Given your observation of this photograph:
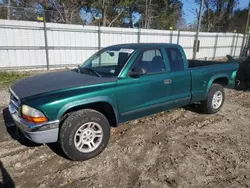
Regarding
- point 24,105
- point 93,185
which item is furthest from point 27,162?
point 93,185

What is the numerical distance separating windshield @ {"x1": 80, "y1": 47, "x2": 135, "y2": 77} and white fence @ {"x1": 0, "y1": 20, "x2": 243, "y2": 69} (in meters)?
7.03

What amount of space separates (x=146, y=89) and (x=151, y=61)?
0.62 meters

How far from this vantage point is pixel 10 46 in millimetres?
9148

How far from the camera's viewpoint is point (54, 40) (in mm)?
10219

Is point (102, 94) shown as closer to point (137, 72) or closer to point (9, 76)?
point (137, 72)

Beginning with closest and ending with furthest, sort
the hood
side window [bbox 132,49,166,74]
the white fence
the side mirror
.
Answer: the hood, the side mirror, side window [bbox 132,49,166,74], the white fence

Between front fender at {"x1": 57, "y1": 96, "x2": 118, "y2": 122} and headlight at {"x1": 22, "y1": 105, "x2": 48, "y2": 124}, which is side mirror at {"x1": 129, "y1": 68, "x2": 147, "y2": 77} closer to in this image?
front fender at {"x1": 57, "y1": 96, "x2": 118, "y2": 122}

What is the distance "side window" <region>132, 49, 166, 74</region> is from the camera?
3.53m

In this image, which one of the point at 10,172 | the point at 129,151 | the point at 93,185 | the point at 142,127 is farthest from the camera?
the point at 142,127

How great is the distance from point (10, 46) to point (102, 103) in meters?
8.27

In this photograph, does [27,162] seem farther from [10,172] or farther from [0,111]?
[0,111]

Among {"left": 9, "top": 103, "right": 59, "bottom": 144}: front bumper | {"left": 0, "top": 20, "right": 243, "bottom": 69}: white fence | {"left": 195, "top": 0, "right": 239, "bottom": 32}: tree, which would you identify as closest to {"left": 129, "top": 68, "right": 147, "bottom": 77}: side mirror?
{"left": 9, "top": 103, "right": 59, "bottom": 144}: front bumper

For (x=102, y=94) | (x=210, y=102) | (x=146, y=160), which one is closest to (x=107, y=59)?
(x=102, y=94)

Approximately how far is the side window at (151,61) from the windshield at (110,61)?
0.23 metres
